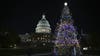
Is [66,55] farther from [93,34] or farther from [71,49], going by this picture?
[93,34]

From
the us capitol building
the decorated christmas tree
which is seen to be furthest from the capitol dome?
the decorated christmas tree

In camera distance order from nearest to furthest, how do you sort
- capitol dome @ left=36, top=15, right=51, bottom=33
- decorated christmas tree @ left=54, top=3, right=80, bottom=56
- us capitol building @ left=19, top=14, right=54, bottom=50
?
1. decorated christmas tree @ left=54, top=3, right=80, bottom=56
2. us capitol building @ left=19, top=14, right=54, bottom=50
3. capitol dome @ left=36, top=15, right=51, bottom=33

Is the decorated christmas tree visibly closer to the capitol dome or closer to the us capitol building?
the us capitol building

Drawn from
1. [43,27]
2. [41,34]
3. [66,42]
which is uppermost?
[43,27]

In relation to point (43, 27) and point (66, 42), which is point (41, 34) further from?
point (66, 42)

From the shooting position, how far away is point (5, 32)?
8225cm

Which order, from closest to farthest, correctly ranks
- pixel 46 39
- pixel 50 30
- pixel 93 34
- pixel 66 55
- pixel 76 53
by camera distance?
pixel 66 55 < pixel 76 53 < pixel 93 34 < pixel 46 39 < pixel 50 30

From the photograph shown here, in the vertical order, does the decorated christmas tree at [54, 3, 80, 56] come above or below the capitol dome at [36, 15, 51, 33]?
below

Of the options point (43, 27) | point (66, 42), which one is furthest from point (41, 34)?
point (66, 42)

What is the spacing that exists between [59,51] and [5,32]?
4462 cm

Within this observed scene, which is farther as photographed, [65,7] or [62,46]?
[65,7]

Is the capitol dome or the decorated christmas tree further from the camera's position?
the capitol dome

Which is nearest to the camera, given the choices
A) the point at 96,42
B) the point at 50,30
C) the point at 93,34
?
the point at 96,42

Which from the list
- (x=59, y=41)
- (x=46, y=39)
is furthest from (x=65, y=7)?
(x=46, y=39)
